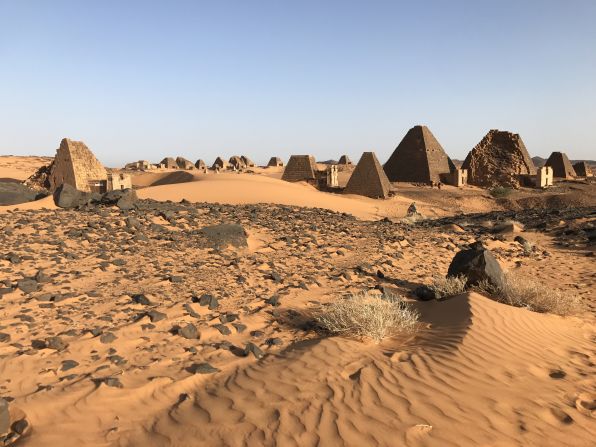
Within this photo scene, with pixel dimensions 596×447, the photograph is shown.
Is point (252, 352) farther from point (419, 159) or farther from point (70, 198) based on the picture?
point (419, 159)

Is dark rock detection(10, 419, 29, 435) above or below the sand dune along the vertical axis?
below

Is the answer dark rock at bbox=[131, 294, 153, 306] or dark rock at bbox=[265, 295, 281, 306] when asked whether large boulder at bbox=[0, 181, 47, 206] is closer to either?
dark rock at bbox=[131, 294, 153, 306]

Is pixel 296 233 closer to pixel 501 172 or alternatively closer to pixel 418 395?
pixel 418 395

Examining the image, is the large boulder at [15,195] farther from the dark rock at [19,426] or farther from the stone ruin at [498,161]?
the stone ruin at [498,161]

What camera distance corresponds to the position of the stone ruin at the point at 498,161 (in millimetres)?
33656

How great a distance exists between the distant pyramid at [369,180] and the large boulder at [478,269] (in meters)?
19.1

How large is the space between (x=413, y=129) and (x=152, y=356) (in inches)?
1279

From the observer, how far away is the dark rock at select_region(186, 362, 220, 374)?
3904 mm

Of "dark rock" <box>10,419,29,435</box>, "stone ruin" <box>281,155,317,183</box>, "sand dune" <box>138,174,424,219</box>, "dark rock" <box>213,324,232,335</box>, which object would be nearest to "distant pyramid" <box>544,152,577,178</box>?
"stone ruin" <box>281,155,317,183</box>

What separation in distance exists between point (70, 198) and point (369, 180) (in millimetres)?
18258

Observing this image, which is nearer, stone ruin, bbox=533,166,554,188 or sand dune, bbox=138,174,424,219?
sand dune, bbox=138,174,424,219

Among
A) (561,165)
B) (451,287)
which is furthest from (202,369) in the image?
(561,165)

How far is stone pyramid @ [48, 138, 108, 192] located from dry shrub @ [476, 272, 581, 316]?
16695 millimetres

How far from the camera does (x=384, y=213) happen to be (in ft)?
69.6
